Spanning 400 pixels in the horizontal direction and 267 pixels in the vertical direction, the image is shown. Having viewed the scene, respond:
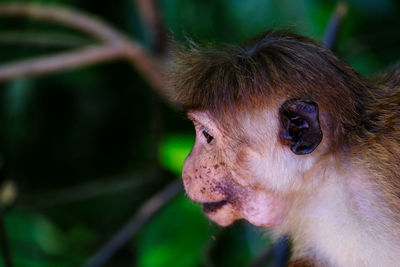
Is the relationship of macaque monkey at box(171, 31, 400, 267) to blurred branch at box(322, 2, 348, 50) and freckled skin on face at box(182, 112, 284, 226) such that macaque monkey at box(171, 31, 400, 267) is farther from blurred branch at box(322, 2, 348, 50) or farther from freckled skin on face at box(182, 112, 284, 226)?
blurred branch at box(322, 2, 348, 50)

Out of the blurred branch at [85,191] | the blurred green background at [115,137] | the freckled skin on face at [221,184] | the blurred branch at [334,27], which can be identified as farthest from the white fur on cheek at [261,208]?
the blurred branch at [85,191]

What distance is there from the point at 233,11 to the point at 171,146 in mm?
1085

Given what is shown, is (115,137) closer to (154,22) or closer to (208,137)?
(154,22)

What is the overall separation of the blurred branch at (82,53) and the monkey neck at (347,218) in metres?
1.24

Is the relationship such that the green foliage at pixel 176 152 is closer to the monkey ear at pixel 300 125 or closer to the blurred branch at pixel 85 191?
the blurred branch at pixel 85 191

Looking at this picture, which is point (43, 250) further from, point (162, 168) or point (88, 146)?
point (88, 146)

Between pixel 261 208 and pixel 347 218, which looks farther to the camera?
pixel 261 208

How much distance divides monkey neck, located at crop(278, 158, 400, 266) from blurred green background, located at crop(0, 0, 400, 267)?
3.10 feet

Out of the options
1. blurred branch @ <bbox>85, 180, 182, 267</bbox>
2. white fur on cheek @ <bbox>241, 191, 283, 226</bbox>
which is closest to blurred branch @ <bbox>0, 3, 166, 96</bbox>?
blurred branch @ <bbox>85, 180, 182, 267</bbox>

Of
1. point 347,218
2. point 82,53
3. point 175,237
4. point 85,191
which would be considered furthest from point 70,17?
point 347,218

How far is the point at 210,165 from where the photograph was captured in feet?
6.70

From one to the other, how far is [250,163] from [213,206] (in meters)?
0.23

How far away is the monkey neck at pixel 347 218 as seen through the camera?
6.26 feet

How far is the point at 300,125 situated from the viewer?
185cm
